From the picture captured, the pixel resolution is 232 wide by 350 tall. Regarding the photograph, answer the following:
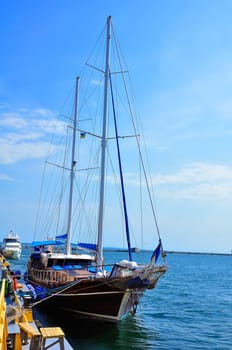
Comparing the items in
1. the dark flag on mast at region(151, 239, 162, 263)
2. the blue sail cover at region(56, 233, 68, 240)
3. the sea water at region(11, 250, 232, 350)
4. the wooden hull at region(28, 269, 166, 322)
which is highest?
the blue sail cover at region(56, 233, 68, 240)

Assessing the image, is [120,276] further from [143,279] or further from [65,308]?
[65,308]

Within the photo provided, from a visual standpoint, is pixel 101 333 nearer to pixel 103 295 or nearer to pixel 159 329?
pixel 103 295

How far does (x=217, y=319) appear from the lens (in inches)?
985

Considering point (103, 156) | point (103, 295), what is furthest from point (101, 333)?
point (103, 156)

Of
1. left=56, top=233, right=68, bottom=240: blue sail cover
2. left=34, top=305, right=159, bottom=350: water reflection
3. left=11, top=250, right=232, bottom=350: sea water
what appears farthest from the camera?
left=56, top=233, right=68, bottom=240: blue sail cover

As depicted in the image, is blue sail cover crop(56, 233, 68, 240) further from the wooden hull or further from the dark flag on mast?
the dark flag on mast

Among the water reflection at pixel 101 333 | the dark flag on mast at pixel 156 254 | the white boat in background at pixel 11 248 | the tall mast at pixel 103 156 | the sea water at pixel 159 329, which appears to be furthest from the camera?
the white boat in background at pixel 11 248

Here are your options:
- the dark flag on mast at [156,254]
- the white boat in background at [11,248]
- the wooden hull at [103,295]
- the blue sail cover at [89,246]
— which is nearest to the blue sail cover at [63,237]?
the blue sail cover at [89,246]

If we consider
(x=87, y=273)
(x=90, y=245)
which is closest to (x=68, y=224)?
(x=90, y=245)

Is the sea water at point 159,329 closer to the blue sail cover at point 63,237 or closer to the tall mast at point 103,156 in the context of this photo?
the tall mast at point 103,156

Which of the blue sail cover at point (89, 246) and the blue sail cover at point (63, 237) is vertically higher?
the blue sail cover at point (63, 237)

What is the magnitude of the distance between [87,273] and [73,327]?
3037mm

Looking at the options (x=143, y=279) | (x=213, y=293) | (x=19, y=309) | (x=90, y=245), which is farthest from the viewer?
(x=213, y=293)

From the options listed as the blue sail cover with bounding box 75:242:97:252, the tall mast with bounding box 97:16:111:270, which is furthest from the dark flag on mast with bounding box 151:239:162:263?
the blue sail cover with bounding box 75:242:97:252
